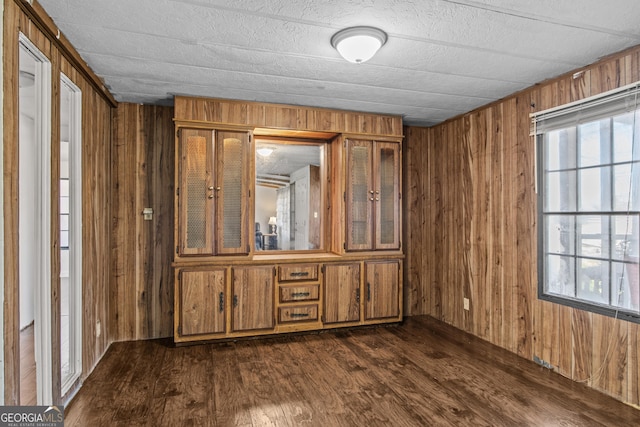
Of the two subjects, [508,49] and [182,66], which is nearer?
[508,49]

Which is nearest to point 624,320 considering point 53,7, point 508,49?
point 508,49

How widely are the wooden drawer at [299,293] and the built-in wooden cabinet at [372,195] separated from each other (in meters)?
0.60

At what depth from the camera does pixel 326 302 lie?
3943 mm

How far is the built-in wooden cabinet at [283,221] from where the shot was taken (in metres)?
3.58

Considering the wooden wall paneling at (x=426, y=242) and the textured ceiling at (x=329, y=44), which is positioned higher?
the textured ceiling at (x=329, y=44)

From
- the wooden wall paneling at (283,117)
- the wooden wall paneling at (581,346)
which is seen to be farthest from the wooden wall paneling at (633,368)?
the wooden wall paneling at (283,117)

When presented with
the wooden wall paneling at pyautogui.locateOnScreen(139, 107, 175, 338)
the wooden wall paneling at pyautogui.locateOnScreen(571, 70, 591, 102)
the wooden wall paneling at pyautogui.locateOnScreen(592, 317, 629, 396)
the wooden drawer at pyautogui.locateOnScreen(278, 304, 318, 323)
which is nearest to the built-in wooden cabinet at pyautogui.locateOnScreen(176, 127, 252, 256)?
the wooden wall paneling at pyautogui.locateOnScreen(139, 107, 175, 338)

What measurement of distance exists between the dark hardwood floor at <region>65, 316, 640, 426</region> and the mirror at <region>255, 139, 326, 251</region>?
112cm

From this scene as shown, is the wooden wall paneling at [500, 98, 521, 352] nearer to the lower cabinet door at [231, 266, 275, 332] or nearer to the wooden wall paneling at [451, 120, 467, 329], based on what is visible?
the wooden wall paneling at [451, 120, 467, 329]

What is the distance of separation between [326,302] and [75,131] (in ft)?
9.01

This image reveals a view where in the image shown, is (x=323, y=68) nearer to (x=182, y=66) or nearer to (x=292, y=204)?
(x=182, y=66)

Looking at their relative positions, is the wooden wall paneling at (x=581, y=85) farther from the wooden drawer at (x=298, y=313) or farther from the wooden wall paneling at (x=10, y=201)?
the wooden wall paneling at (x=10, y=201)

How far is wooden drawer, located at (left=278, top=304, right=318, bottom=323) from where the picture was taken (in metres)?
3.80

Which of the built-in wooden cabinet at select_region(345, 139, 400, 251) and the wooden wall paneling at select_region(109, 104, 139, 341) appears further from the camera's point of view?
the built-in wooden cabinet at select_region(345, 139, 400, 251)
